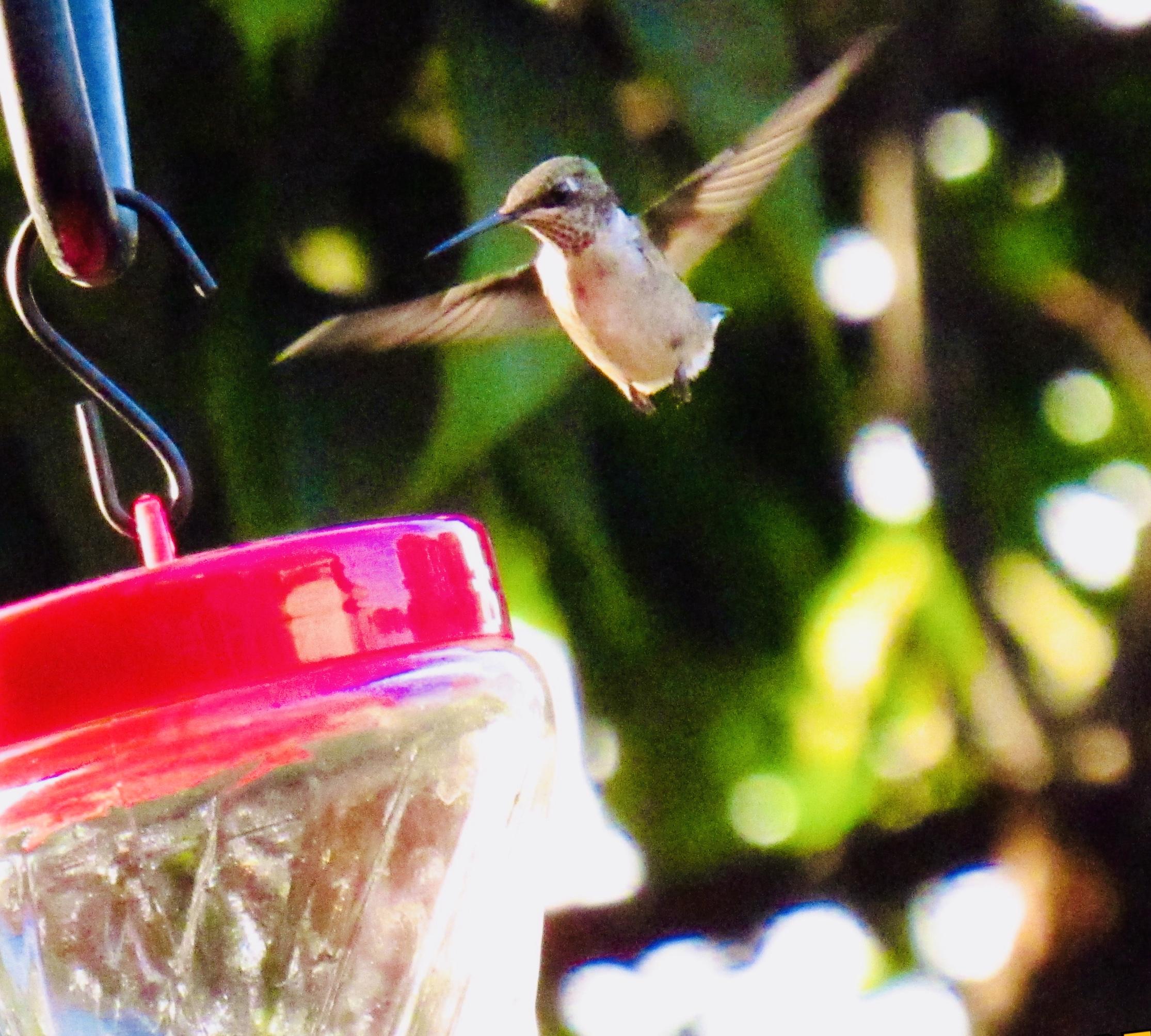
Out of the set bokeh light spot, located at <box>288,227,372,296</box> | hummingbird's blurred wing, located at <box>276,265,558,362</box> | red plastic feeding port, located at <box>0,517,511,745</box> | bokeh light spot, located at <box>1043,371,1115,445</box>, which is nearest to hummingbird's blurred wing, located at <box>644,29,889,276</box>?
hummingbird's blurred wing, located at <box>276,265,558,362</box>

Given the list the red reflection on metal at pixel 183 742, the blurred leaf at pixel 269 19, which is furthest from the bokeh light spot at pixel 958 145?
the red reflection on metal at pixel 183 742

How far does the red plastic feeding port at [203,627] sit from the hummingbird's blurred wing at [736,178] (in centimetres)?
62

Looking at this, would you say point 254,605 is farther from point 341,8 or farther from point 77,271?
point 341,8

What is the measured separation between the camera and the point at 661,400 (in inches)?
58.4

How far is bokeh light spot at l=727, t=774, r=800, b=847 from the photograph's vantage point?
5.52 feet

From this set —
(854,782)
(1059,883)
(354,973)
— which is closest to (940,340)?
(854,782)

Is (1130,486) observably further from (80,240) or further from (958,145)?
(80,240)

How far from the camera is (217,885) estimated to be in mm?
858

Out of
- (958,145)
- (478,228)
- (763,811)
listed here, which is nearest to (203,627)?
(478,228)

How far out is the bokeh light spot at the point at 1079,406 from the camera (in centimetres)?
169

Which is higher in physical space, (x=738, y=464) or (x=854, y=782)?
(x=738, y=464)

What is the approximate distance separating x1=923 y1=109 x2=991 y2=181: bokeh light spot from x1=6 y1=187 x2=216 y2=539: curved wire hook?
3.69 ft

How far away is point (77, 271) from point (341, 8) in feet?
2.36

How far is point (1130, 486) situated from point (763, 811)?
0.49 metres
